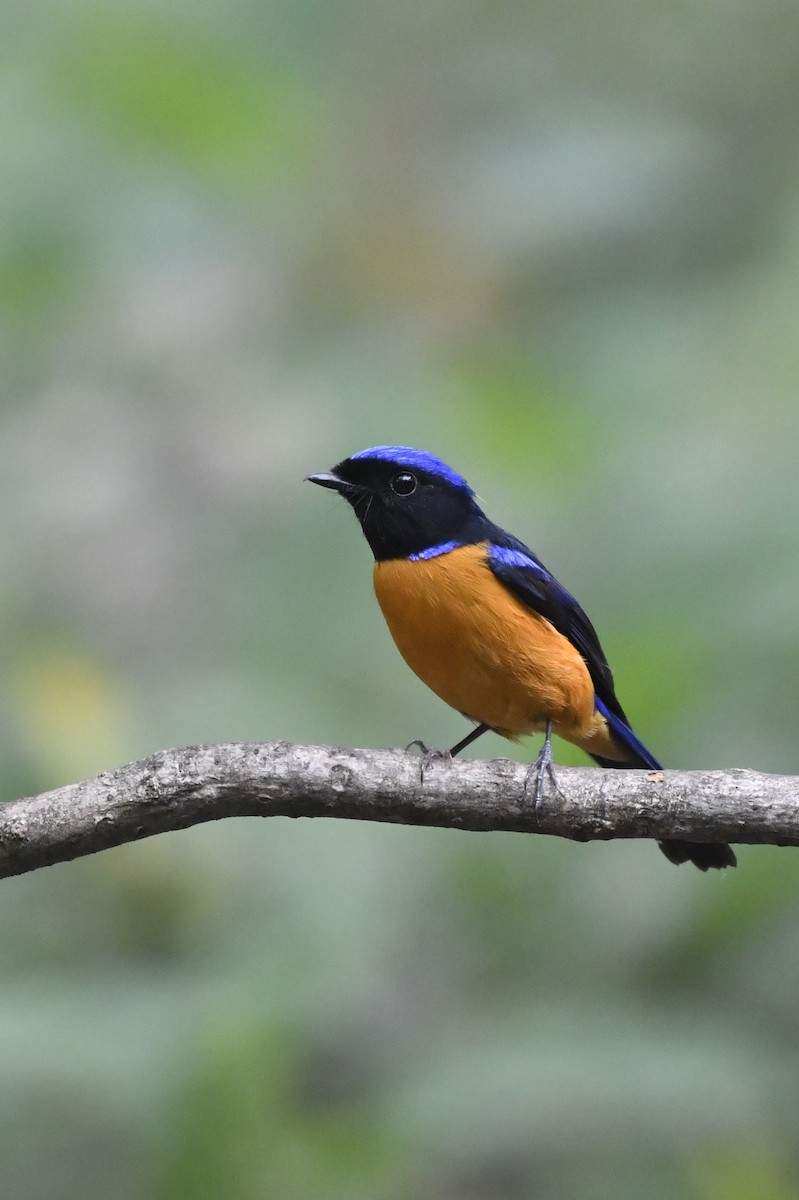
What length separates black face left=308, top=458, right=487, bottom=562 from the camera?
14.5 feet

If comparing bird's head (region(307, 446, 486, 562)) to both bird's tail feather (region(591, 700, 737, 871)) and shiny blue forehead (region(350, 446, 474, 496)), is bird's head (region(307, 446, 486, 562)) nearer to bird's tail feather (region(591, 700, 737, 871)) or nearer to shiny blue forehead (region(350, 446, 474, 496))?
shiny blue forehead (region(350, 446, 474, 496))

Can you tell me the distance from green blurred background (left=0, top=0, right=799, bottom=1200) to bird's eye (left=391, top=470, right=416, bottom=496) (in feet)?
5.73

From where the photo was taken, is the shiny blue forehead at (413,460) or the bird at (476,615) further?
the shiny blue forehead at (413,460)

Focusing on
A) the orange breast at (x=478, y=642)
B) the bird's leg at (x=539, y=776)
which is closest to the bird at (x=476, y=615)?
the orange breast at (x=478, y=642)

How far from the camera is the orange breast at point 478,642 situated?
4152 millimetres

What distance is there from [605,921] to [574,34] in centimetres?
687

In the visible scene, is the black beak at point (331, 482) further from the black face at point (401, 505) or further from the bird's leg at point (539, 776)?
the bird's leg at point (539, 776)

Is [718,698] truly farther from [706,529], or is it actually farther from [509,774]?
[509,774]

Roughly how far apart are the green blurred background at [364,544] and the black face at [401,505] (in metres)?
1.65

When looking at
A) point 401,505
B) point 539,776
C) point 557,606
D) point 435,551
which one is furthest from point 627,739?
point 539,776

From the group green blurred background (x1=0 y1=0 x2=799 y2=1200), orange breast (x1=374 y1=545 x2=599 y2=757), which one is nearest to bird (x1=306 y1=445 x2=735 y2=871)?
orange breast (x1=374 y1=545 x2=599 y2=757)

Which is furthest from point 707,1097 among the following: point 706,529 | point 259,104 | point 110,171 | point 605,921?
point 259,104

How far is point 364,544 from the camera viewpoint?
695 centimetres

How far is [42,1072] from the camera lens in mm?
4402
